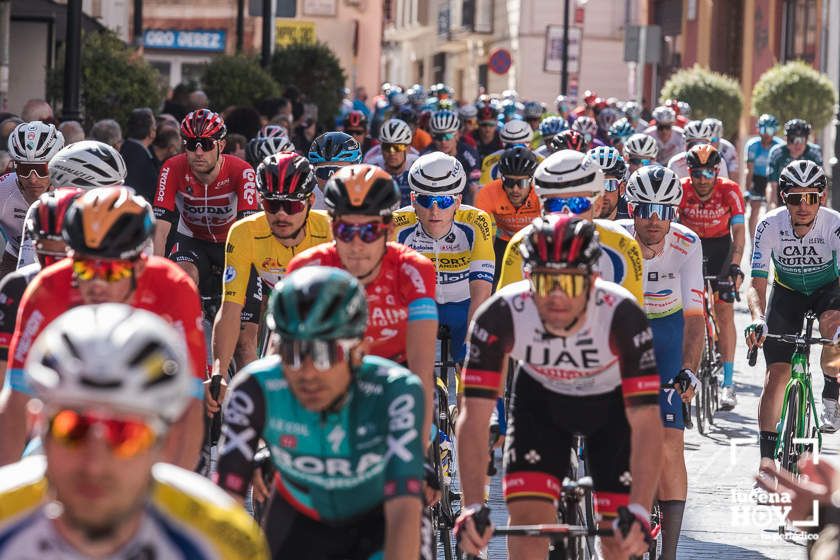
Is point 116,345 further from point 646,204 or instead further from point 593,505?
point 646,204

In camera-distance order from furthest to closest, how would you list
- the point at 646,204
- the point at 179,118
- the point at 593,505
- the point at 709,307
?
the point at 179,118 → the point at 709,307 → the point at 646,204 → the point at 593,505

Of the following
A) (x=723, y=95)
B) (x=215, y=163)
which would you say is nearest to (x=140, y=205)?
(x=215, y=163)

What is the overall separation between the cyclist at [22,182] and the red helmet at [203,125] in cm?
146

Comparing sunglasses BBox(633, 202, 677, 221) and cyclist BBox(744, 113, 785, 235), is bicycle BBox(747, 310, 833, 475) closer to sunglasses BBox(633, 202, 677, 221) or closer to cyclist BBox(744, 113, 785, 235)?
sunglasses BBox(633, 202, 677, 221)

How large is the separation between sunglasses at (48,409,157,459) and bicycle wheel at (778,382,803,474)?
23.8 ft

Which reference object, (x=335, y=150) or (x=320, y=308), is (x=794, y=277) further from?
(x=320, y=308)

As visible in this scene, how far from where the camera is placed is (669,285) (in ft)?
30.7

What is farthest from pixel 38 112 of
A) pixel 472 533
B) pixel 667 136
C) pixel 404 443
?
pixel 404 443

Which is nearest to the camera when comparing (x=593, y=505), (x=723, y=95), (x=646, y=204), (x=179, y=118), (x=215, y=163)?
(x=593, y=505)

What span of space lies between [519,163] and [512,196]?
1.03 feet

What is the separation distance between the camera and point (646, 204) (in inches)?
374

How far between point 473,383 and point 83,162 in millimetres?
3174

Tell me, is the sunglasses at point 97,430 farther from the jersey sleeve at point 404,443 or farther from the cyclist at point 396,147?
the cyclist at point 396,147

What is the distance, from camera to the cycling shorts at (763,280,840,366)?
10.6 m
